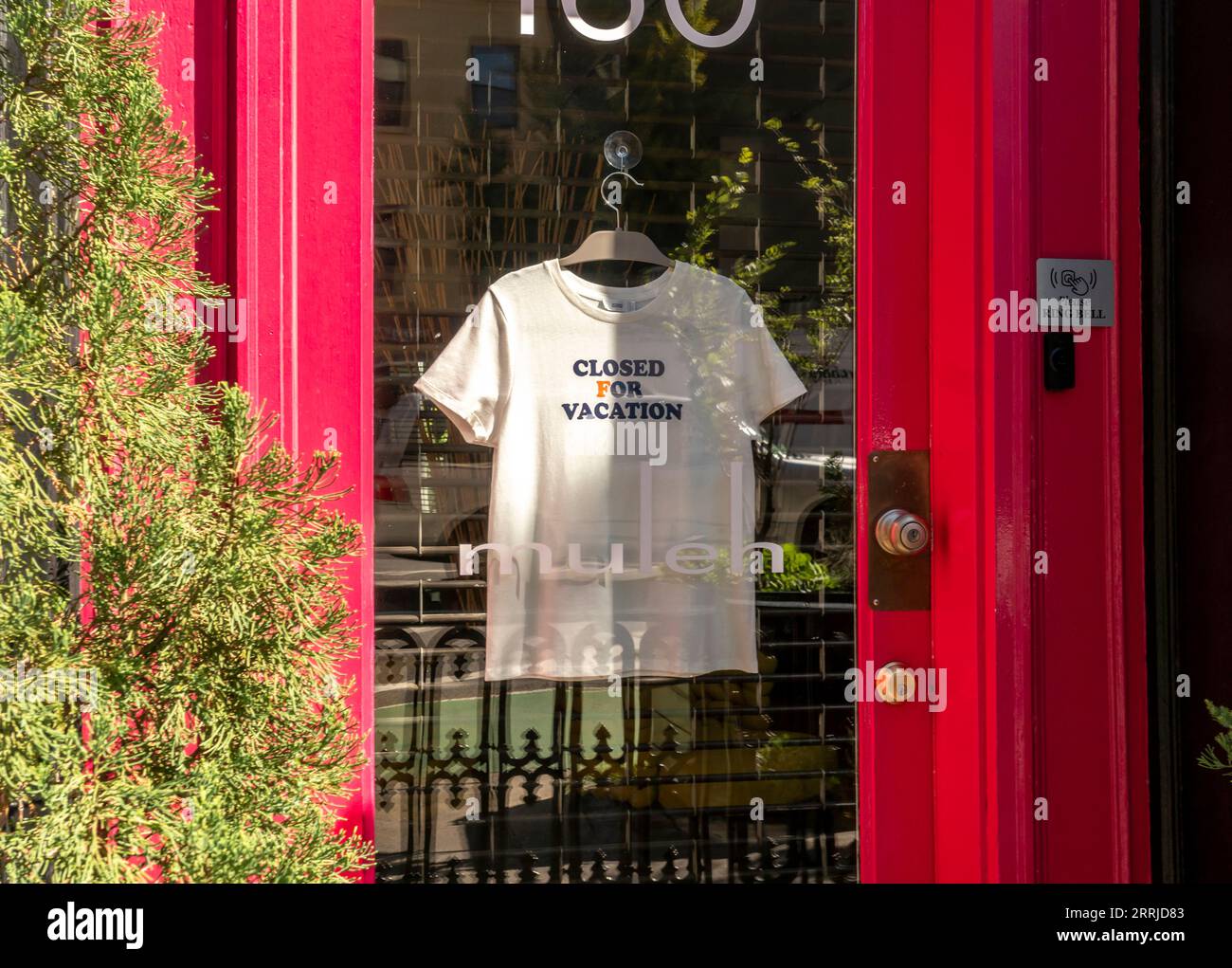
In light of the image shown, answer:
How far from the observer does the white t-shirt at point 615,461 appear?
1.76 meters

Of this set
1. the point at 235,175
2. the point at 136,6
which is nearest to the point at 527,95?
the point at 235,175

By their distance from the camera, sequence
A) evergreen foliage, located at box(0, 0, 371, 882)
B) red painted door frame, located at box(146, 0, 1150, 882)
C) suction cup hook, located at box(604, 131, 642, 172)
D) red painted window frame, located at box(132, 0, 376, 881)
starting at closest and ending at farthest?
evergreen foliage, located at box(0, 0, 371, 882) < red painted window frame, located at box(132, 0, 376, 881) < red painted door frame, located at box(146, 0, 1150, 882) < suction cup hook, located at box(604, 131, 642, 172)

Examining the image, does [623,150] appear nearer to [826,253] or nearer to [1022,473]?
[826,253]

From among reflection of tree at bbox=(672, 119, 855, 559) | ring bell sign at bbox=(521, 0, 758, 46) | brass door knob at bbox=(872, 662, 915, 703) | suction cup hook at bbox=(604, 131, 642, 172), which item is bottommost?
brass door knob at bbox=(872, 662, 915, 703)

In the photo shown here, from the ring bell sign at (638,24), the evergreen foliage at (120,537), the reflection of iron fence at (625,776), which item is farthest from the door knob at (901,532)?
the evergreen foliage at (120,537)

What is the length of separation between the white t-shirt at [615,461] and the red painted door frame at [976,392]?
21 centimetres

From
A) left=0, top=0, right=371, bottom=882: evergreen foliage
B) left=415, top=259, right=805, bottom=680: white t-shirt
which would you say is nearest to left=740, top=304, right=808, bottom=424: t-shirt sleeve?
left=415, top=259, right=805, bottom=680: white t-shirt

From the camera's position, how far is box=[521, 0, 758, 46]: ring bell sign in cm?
175

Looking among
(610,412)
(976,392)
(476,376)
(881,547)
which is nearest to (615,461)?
(610,412)

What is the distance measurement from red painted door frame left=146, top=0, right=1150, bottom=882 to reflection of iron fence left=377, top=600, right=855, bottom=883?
0.23 ft

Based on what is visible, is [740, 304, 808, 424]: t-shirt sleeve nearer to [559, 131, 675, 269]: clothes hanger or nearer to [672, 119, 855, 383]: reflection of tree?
[672, 119, 855, 383]: reflection of tree

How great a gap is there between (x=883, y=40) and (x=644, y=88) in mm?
453

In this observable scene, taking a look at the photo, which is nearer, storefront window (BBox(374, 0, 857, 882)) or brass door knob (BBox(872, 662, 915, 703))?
storefront window (BBox(374, 0, 857, 882))
